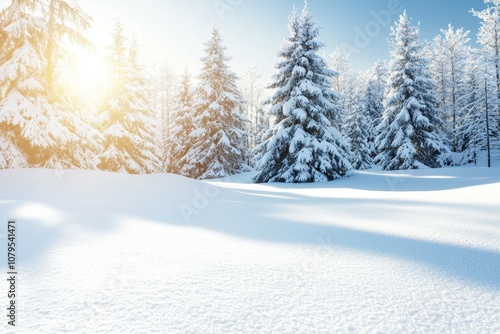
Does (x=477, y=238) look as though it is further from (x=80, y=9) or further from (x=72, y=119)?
(x=80, y=9)

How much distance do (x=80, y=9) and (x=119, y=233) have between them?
1157cm

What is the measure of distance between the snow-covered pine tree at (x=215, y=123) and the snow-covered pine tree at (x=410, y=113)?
10598mm

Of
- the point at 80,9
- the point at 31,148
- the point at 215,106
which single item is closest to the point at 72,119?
the point at 31,148

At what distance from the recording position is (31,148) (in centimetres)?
981

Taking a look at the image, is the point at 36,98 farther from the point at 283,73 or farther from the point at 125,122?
the point at 283,73

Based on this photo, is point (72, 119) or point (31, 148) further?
point (72, 119)

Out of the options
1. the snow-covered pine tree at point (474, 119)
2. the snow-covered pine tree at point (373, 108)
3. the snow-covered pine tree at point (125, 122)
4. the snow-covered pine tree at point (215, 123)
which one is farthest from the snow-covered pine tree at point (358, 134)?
the snow-covered pine tree at point (125, 122)

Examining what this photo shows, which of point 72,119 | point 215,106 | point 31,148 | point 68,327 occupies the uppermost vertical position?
point 215,106

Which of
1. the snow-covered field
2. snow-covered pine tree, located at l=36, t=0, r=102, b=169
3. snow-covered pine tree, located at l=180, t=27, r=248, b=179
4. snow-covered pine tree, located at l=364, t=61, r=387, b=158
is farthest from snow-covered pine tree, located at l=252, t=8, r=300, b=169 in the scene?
snow-covered pine tree, located at l=364, t=61, r=387, b=158

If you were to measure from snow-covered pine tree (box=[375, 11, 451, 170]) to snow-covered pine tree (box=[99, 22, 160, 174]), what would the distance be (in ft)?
54.4

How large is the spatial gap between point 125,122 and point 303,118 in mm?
11929

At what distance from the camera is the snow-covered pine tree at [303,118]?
13922mm

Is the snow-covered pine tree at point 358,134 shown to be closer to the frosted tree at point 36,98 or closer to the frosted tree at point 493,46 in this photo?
the frosted tree at point 493,46

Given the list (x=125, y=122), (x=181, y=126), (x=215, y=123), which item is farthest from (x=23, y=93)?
(x=181, y=126)
